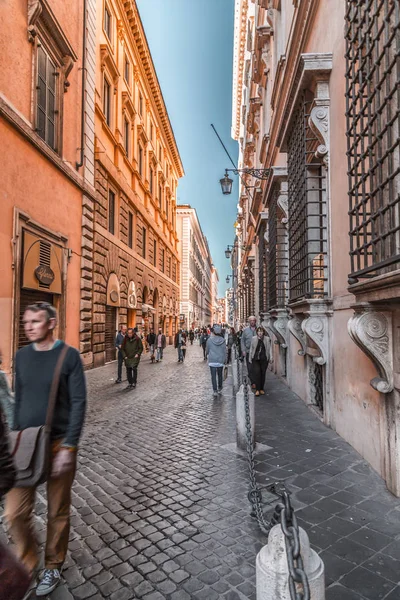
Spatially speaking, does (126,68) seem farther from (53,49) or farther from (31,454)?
(31,454)

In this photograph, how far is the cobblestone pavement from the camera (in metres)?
2.61

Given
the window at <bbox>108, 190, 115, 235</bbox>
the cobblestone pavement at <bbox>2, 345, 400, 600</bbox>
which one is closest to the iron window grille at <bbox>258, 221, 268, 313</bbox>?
the window at <bbox>108, 190, 115, 235</bbox>

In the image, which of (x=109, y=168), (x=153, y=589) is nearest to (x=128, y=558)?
(x=153, y=589)

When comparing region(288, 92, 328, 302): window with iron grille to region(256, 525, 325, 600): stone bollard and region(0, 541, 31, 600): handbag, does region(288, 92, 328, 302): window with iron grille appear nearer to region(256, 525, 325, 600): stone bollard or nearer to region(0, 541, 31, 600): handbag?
region(256, 525, 325, 600): stone bollard

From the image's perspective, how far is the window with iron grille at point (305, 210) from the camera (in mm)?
6727

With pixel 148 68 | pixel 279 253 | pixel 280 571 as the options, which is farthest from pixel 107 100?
pixel 280 571

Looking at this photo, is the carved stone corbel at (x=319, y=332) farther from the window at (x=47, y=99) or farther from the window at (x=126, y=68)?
the window at (x=126, y=68)

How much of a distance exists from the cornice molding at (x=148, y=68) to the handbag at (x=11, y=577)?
78.3 ft

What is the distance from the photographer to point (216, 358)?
9.80 meters

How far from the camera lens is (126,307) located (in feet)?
66.7

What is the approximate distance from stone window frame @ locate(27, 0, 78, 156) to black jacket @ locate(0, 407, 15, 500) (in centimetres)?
1091

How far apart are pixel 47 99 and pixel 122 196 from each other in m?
7.91

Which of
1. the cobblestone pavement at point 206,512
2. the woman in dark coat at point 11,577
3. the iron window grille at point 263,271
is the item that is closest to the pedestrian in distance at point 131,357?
the cobblestone pavement at point 206,512

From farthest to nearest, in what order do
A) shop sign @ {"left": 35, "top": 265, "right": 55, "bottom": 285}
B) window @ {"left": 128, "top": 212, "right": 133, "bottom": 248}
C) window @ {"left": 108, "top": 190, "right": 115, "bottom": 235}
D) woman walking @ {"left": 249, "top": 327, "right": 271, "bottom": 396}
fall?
window @ {"left": 128, "top": 212, "right": 133, "bottom": 248}
window @ {"left": 108, "top": 190, "right": 115, "bottom": 235}
shop sign @ {"left": 35, "top": 265, "right": 55, "bottom": 285}
woman walking @ {"left": 249, "top": 327, "right": 271, "bottom": 396}
